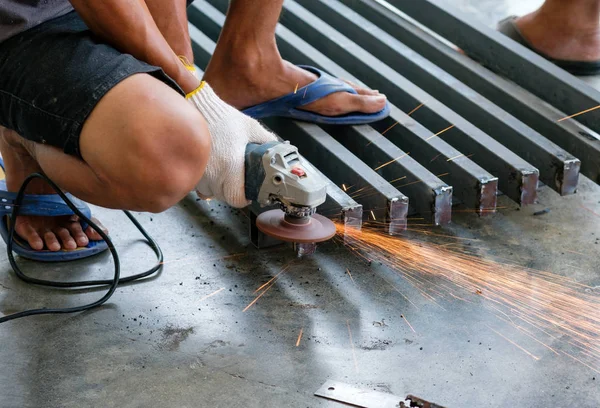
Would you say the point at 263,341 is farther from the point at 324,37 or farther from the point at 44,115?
the point at 324,37

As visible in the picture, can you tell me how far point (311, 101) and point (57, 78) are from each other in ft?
3.57

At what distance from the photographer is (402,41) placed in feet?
12.5

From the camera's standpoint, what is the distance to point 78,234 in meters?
2.72

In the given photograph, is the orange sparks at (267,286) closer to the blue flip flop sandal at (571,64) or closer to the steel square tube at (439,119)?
the steel square tube at (439,119)

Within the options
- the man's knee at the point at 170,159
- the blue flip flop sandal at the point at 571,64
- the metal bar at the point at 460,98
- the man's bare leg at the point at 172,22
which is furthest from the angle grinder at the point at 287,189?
the blue flip flop sandal at the point at 571,64

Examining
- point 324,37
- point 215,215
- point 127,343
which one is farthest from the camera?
point 324,37

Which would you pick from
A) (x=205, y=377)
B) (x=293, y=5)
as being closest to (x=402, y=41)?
(x=293, y=5)

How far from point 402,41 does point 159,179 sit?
75.7 inches

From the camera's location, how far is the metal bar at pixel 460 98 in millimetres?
2924

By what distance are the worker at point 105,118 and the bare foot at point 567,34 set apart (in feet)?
6.32

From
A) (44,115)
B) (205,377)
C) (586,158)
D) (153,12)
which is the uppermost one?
(153,12)

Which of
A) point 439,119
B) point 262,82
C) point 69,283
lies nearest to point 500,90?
point 439,119

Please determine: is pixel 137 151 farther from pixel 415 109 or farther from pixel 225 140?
pixel 415 109

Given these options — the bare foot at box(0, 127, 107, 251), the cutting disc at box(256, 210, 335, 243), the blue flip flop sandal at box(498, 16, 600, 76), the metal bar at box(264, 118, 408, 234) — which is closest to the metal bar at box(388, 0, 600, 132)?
the blue flip flop sandal at box(498, 16, 600, 76)
